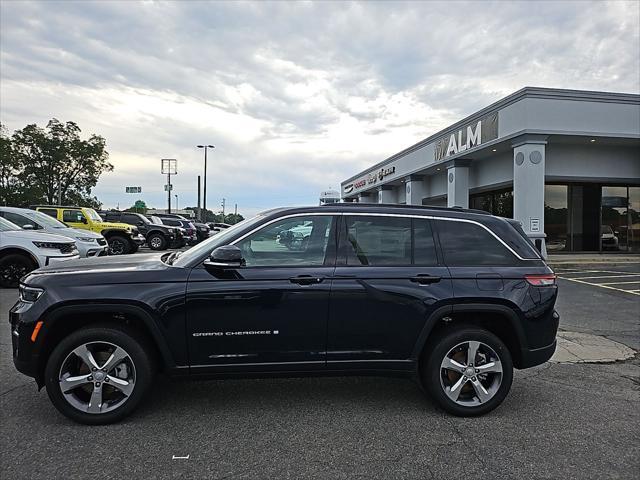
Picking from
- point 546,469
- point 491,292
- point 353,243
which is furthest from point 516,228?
point 546,469

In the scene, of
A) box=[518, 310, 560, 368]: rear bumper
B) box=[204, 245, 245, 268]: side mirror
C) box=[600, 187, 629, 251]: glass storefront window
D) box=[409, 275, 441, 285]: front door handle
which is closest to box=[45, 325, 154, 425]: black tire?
box=[204, 245, 245, 268]: side mirror

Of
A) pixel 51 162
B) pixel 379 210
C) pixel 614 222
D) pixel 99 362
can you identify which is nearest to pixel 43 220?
pixel 99 362

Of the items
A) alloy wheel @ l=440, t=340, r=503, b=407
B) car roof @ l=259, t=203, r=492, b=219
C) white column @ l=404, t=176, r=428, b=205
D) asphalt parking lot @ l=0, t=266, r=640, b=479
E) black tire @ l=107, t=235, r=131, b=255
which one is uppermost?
white column @ l=404, t=176, r=428, b=205

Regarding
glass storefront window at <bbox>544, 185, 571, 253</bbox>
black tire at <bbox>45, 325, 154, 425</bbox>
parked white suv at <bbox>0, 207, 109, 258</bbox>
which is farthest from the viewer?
glass storefront window at <bbox>544, 185, 571, 253</bbox>

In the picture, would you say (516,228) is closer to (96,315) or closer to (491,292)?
(491,292)

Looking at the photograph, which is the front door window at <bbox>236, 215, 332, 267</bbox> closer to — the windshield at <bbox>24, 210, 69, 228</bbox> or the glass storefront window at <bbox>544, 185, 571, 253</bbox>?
the windshield at <bbox>24, 210, 69, 228</bbox>

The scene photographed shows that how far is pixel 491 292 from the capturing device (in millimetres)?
3906

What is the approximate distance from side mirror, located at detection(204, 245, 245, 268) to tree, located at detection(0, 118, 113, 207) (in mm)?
45956

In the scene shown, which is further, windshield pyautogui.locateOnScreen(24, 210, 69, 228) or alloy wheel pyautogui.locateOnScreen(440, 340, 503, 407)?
windshield pyautogui.locateOnScreen(24, 210, 69, 228)

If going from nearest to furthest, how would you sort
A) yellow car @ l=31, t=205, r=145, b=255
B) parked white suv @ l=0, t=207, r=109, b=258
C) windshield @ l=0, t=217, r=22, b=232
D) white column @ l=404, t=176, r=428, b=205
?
windshield @ l=0, t=217, r=22, b=232, parked white suv @ l=0, t=207, r=109, b=258, yellow car @ l=31, t=205, r=145, b=255, white column @ l=404, t=176, r=428, b=205

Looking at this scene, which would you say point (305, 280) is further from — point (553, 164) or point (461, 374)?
point (553, 164)

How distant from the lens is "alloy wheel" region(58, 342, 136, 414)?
359cm

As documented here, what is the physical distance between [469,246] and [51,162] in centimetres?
4840

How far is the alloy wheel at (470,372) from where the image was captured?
3.88m
